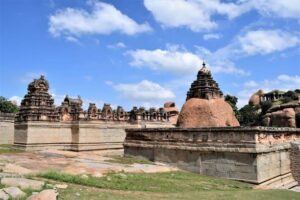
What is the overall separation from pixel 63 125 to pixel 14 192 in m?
23.3

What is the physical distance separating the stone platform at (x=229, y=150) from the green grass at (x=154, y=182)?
2.51 ft

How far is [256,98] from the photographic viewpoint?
258ft

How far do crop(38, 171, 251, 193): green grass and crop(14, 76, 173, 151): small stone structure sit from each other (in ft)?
54.6

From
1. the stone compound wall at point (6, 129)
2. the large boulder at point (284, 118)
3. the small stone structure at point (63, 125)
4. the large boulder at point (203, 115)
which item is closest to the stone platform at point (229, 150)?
the large boulder at point (203, 115)

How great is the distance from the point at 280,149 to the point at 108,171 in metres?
8.60

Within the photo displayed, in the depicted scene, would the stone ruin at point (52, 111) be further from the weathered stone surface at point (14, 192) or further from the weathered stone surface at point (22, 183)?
the weathered stone surface at point (14, 192)

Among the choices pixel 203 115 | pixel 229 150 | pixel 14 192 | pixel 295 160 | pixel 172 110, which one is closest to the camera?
pixel 14 192

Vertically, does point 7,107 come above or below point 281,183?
above

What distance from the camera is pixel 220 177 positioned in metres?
16.5

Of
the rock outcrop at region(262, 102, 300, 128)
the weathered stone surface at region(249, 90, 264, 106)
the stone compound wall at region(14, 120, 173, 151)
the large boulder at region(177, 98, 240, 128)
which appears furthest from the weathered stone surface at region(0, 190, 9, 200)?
the weathered stone surface at region(249, 90, 264, 106)

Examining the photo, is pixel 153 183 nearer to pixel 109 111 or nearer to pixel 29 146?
pixel 29 146

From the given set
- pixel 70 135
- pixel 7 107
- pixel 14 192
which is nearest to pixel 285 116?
pixel 70 135

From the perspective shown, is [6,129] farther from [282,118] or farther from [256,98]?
[256,98]

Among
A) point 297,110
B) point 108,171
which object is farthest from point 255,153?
point 297,110
